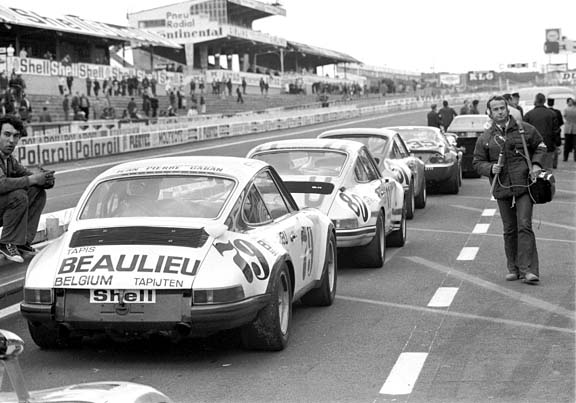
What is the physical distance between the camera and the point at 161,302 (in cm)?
632

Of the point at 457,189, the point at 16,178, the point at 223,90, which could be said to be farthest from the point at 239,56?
the point at 16,178

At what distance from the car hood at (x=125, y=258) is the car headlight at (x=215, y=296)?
3.6 inches

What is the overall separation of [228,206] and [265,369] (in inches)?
48.1

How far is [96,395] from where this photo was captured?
350 centimetres

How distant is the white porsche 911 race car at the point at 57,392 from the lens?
3120mm

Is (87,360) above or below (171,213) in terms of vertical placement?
below

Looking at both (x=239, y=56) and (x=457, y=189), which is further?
(x=239, y=56)

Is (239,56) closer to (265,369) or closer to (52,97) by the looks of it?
(52,97)

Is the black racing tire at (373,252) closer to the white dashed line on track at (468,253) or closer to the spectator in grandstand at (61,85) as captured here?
Result: the white dashed line on track at (468,253)

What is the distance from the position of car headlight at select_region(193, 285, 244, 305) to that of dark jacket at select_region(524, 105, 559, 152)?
16.7 m

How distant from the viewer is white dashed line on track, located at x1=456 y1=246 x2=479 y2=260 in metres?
11.6

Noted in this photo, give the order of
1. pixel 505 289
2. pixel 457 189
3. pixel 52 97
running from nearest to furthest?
pixel 505 289 < pixel 457 189 < pixel 52 97

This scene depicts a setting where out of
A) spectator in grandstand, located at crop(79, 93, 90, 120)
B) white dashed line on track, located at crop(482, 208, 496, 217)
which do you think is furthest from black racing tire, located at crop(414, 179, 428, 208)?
spectator in grandstand, located at crop(79, 93, 90, 120)

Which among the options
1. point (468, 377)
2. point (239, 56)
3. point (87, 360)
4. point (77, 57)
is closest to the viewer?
point (468, 377)
